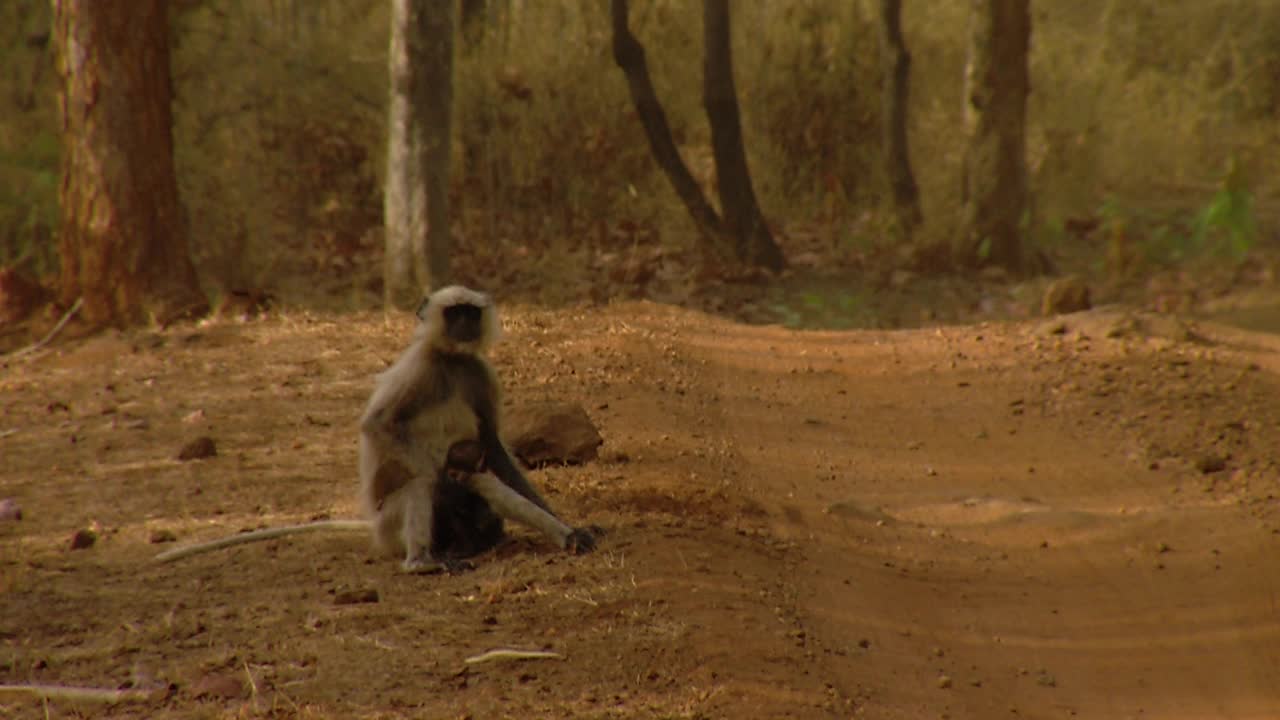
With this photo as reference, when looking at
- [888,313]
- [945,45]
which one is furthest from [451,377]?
[945,45]

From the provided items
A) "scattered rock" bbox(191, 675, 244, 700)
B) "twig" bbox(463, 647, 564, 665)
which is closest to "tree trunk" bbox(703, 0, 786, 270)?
"twig" bbox(463, 647, 564, 665)

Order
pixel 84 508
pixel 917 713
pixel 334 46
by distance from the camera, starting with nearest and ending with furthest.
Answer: pixel 917 713
pixel 84 508
pixel 334 46

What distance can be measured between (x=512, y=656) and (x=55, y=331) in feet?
20.7

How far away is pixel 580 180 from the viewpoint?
14383 millimetres

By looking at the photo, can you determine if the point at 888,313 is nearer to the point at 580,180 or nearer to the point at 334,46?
the point at 580,180

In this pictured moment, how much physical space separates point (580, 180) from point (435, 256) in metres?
4.11

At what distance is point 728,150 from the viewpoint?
1367 cm

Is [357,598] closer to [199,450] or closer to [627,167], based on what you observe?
[199,450]

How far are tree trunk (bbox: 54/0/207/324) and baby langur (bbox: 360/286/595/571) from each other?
4949mm

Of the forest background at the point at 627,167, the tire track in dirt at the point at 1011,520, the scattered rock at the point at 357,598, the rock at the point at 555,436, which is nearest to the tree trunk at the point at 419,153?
the forest background at the point at 627,167

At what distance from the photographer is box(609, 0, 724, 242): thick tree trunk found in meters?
13.8

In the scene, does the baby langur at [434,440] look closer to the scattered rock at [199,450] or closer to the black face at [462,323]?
the black face at [462,323]

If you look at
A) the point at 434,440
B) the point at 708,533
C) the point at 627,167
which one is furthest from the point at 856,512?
the point at 627,167

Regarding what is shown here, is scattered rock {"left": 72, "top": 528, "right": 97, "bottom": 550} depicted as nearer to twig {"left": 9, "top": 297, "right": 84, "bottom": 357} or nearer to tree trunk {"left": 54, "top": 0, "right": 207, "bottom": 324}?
twig {"left": 9, "top": 297, "right": 84, "bottom": 357}
